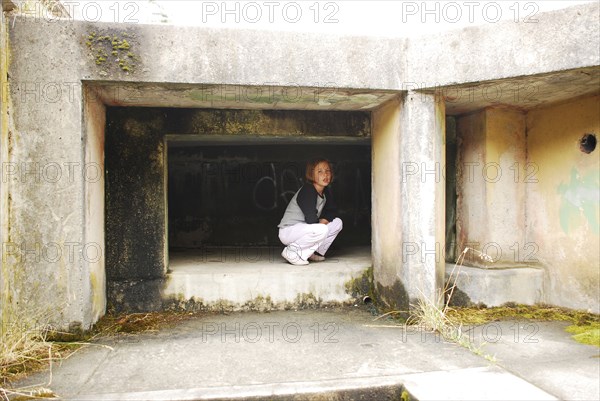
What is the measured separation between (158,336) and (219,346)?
2.10 ft

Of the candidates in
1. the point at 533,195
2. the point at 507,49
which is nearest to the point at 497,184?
the point at 533,195

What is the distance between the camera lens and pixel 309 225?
518 centimetres

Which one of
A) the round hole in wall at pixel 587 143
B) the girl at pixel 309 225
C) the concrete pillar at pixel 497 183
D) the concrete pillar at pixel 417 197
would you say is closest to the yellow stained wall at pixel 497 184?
the concrete pillar at pixel 497 183

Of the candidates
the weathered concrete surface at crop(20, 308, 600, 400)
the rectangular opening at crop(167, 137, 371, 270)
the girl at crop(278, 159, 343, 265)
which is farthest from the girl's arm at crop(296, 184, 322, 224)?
the rectangular opening at crop(167, 137, 371, 270)

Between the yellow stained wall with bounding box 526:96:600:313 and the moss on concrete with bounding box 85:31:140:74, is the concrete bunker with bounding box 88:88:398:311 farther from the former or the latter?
the yellow stained wall with bounding box 526:96:600:313

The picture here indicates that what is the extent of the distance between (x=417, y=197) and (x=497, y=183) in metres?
1.30

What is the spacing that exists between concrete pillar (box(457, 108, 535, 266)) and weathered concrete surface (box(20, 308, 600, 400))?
939mm

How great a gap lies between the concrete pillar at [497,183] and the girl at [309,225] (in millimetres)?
1631

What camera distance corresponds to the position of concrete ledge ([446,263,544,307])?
4516 mm

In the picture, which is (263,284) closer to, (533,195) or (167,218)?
(167,218)

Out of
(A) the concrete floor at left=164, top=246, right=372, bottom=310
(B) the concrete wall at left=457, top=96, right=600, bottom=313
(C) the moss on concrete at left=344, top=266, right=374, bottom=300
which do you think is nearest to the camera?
(B) the concrete wall at left=457, top=96, right=600, bottom=313

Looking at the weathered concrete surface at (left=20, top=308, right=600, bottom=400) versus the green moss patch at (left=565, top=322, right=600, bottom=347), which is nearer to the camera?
the weathered concrete surface at (left=20, top=308, right=600, bottom=400)

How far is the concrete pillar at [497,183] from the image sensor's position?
4.78 metres

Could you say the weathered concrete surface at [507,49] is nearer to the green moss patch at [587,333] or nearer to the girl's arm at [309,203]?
the girl's arm at [309,203]
